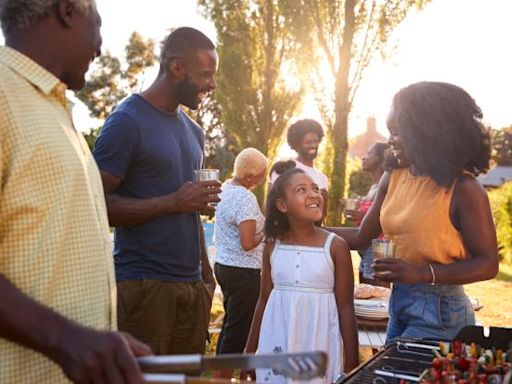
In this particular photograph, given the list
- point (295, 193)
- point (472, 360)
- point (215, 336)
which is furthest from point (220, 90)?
point (472, 360)

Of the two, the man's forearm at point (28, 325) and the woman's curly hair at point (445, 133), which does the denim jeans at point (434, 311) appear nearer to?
the woman's curly hair at point (445, 133)

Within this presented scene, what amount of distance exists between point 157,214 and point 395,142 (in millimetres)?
1207

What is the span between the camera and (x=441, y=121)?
2.90 meters

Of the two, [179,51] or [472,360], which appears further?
[179,51]

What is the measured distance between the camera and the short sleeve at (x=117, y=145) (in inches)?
116

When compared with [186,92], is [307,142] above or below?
below

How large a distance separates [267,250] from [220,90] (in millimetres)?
22743

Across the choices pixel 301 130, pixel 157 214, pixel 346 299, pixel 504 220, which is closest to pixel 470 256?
pixel 346 299

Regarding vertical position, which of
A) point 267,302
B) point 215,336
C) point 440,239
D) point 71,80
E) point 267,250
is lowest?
point 215,336

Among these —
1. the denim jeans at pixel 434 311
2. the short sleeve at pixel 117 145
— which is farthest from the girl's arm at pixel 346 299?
the short sleeve at pixel 117 145

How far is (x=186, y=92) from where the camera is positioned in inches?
131

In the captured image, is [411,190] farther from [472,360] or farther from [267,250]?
[267,250]

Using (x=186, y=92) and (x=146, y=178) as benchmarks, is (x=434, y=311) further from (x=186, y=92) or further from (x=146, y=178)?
(x=186, y=92)

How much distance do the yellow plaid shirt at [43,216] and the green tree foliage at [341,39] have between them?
48.4 ft
